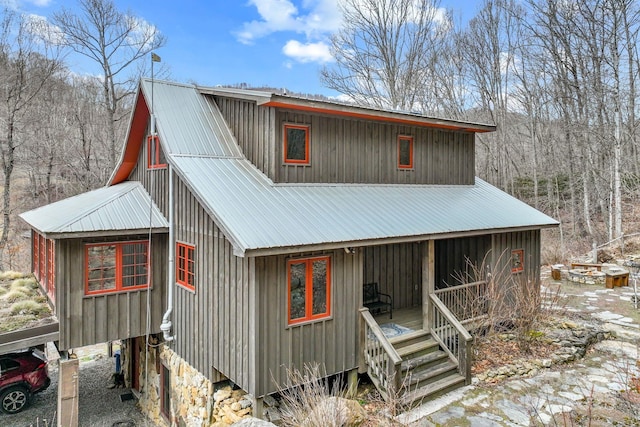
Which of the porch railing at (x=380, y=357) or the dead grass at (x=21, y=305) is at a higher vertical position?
the dead grass at (x=21, y=305)

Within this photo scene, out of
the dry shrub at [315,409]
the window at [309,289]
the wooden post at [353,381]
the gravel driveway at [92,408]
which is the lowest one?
the gravel driveway at [92,408]

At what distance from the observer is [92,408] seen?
37.5ft

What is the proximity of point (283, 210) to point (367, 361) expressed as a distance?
10.5 feet

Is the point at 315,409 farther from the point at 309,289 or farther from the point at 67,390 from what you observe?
the point at 67,390

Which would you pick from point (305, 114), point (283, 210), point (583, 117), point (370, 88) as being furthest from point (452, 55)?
point (283, 210)

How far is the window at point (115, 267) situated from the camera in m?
8.60

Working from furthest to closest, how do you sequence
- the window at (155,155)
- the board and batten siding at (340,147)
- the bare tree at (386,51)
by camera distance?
the bare tree at (386,51), the window at (155,155), the board and batten siding at (340,147)

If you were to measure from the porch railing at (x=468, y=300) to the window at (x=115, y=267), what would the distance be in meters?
6.59

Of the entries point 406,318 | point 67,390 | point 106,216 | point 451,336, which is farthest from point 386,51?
point 67,390

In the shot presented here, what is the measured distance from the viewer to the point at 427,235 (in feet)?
27.5

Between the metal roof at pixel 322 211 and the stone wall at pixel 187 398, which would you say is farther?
the stone wall at pixel 187 398

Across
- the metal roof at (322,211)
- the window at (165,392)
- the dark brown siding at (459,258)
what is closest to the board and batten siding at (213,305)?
the metal roof at (322,211)

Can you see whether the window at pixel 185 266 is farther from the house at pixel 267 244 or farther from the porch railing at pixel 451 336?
the porch railing at pixel 451 336

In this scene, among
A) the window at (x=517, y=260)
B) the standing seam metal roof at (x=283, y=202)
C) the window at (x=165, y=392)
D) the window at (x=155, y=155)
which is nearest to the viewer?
the standing seam metal roof at (x=283, y=202)
